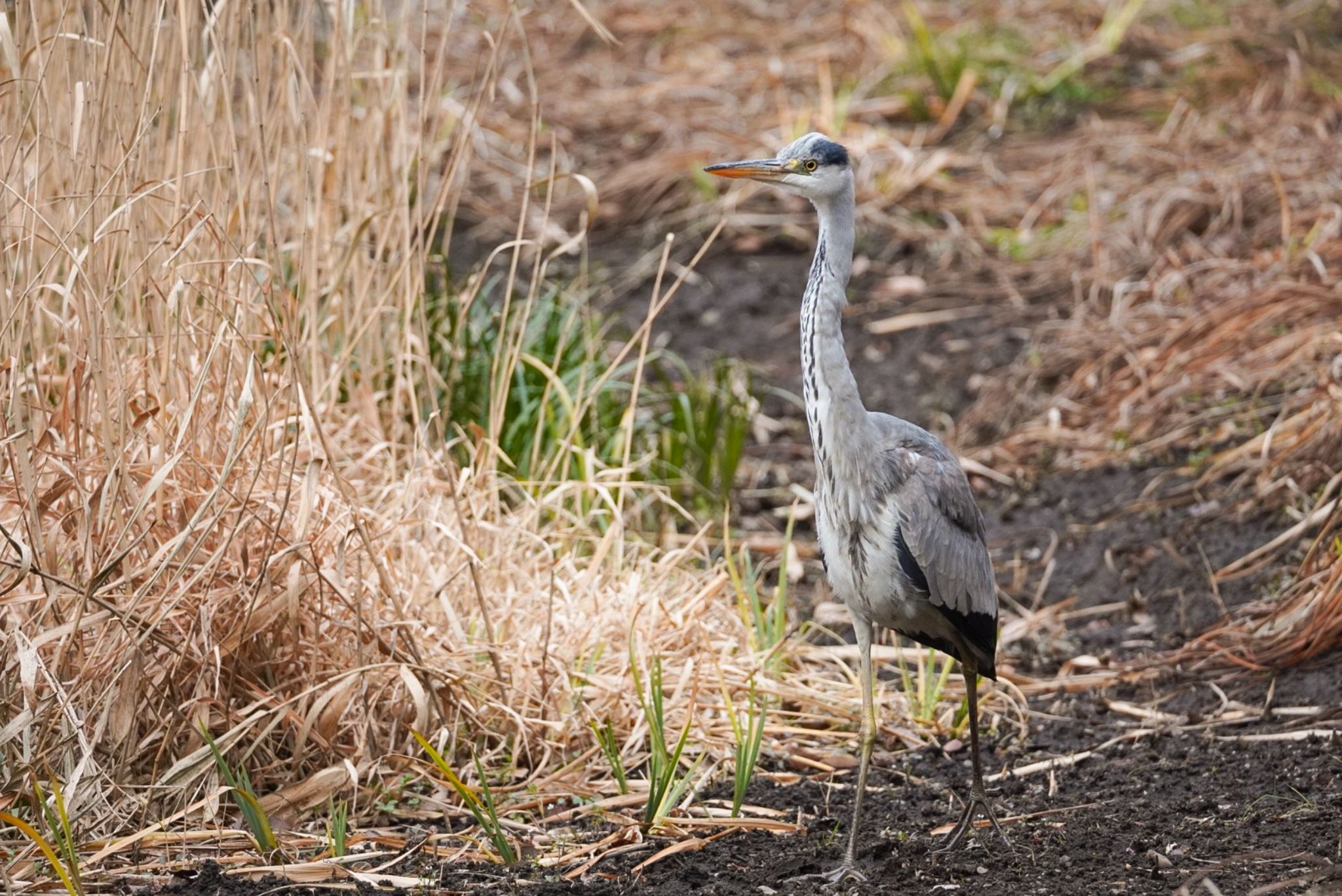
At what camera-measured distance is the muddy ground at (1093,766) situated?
3.20m

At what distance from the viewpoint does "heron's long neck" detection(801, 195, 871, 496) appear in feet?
11.5

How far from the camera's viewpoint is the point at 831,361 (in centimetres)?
350

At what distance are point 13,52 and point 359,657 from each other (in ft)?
5.47

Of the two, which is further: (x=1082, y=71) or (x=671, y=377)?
(x=1082, y=71)

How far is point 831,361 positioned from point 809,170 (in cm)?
52

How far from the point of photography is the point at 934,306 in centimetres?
779

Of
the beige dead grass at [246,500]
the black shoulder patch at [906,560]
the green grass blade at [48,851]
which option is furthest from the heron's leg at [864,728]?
the green grass blade at [48,851]

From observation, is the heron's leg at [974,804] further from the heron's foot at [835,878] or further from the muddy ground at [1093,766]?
the heron's foot at [835,878]

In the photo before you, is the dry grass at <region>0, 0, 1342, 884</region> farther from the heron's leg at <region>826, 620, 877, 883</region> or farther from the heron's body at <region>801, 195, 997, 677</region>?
the heron's body at <region>801, 195, 997, 677</region>

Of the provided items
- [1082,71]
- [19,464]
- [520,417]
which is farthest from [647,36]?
[19,464]

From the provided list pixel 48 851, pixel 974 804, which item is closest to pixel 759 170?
pixel 974 804

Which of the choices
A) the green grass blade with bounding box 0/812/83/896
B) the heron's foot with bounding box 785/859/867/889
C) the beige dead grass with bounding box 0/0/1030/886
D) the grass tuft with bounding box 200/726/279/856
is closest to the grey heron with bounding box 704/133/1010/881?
the heron's foot with bounding box 785/859/867/889

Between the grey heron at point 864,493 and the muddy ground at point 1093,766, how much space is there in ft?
0.77

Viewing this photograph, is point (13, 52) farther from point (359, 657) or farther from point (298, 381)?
point (359, 657)
